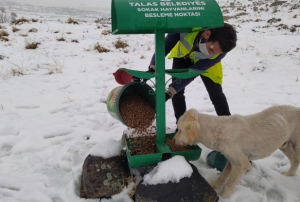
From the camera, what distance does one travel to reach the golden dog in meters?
2.68

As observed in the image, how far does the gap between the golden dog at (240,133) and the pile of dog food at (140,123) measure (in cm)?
41

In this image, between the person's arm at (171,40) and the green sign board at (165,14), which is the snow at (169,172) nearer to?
the green sign board at (165,14)

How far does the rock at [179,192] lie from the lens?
237 centimetres

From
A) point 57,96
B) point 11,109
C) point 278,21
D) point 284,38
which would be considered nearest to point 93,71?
point 57,96

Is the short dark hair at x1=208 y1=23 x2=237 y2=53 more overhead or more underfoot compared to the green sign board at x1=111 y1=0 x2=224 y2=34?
more underfoot

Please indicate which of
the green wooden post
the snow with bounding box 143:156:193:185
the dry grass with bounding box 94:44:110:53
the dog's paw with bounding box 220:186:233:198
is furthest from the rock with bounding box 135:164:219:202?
the dry grass with bounding box 94:44:110:53

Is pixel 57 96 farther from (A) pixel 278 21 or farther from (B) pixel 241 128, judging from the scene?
(A) pixel 278 21

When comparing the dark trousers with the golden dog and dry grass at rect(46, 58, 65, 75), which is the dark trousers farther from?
dry grass at rect(46, 58, 65, 75)

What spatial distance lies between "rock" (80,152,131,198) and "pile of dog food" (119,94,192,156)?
252 millimetres

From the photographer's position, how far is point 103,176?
2.82 m

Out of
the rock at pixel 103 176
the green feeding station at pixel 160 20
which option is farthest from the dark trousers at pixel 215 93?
the rock at pixel 103 176

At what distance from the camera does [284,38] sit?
37.3 feet

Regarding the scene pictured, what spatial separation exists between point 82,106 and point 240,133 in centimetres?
344

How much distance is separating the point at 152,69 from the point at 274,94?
376cm
